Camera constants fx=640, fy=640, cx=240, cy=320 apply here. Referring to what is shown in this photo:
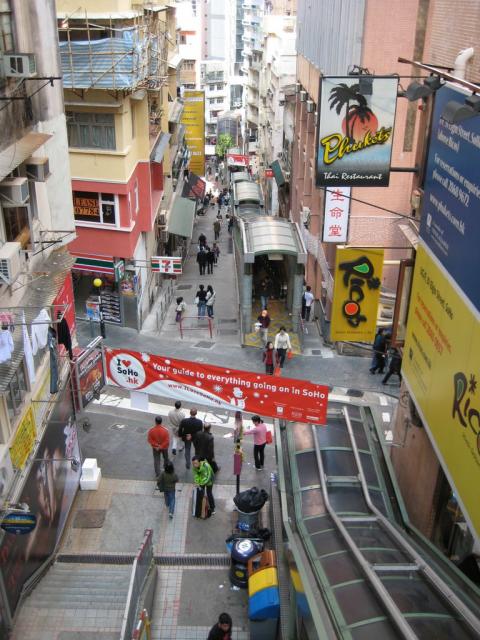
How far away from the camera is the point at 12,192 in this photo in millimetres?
10367

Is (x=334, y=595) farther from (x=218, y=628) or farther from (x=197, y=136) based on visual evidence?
(x=197, y=136)

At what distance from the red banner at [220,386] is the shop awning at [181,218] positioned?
19739mm

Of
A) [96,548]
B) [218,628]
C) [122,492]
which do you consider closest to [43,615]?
[96,548]

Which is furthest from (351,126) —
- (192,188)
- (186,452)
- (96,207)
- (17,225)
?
(192,188)

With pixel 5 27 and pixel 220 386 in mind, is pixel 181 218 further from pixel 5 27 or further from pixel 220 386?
pixel 5 27

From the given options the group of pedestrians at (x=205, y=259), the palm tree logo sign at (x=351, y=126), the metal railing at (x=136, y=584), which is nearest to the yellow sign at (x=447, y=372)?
the palm tree logo sign at (x=351, y=126)

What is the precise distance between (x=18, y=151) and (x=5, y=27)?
2.05m

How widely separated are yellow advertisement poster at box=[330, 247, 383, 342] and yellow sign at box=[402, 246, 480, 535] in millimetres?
3614

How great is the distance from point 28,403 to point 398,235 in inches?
580

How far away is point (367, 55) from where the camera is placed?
776 inches

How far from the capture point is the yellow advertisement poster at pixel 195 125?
49969 millimetres

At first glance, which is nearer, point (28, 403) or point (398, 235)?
point (28, 403)

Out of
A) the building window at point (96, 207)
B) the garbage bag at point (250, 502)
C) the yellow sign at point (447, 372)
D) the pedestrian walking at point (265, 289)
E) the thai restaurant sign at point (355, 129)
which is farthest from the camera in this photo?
the pedestrian walking at point (265, 289)

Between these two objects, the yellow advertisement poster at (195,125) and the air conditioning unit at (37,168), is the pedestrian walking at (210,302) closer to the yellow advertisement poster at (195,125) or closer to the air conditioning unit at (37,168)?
the air conditioning unit at (37,168)
